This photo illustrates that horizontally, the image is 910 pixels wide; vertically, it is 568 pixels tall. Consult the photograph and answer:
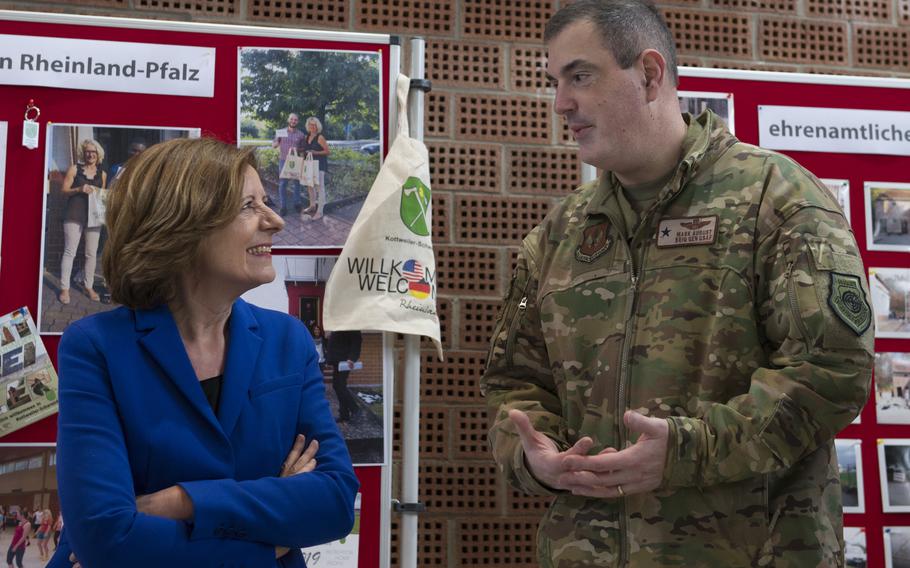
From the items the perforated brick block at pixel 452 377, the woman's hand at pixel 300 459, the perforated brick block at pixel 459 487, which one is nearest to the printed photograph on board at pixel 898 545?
the perforated brick block at pixel 459 487

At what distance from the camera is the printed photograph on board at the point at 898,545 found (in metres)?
3.58

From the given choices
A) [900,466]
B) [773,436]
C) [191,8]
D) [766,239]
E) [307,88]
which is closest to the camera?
[773,436]

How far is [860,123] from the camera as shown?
12.0 ft

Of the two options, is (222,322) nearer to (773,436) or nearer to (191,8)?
(773,436)

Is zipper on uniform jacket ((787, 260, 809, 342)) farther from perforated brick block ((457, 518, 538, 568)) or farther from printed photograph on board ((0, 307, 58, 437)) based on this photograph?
printed photograph on board ((0, 307, 58, 437))

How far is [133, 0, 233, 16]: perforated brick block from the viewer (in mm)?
3846

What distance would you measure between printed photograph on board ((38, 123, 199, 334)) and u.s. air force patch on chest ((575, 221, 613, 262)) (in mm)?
1445

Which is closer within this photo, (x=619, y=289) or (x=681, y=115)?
(x=619, y=289)

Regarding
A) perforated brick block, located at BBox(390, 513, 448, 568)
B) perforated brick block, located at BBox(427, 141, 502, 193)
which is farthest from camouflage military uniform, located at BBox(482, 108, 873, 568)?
perforated brick block, located at BBox(427, 141, 502, 193)

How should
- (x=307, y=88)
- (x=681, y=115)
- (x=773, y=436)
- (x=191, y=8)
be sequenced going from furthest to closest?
1. (x=191, y=8)
2. (x=307, y=88)
3. (x=681, y=115)
4. (x=773, y=436)

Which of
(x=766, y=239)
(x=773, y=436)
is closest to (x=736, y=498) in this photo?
(x=773, y=436)

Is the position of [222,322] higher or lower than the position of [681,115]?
lower

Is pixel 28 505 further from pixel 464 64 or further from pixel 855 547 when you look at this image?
pixel 855 547

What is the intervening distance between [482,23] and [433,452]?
173 cm
